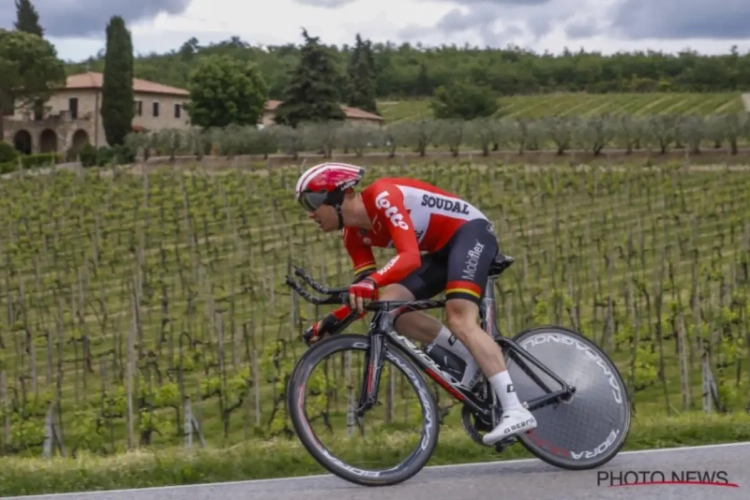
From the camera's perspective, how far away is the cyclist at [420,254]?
599 centimetres

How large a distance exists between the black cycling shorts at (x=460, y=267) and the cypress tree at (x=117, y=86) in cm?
7132

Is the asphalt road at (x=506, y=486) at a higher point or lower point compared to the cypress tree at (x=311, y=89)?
lower

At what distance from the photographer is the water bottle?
250 inches

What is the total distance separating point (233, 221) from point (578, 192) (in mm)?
10533

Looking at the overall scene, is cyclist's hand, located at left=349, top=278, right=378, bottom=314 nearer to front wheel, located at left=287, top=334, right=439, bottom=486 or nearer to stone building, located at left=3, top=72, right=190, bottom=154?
front wheel, located at left=287, top=334, right=439, bottom=486

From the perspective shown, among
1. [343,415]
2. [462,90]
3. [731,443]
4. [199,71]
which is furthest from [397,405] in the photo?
[462,90]

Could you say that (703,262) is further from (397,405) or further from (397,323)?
(397,323)

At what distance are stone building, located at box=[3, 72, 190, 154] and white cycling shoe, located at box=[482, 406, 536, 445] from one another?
78.9 m

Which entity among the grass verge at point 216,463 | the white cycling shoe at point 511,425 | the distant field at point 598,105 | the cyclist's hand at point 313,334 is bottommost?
the grass verge at point 216,463

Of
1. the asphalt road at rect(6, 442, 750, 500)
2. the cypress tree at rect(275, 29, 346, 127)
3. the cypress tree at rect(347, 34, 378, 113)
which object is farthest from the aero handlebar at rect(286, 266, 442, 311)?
the cypress tree at rect(347, 34, 378, 113)

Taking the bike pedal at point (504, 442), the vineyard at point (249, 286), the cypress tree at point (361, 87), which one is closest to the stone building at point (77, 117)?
the cypress tree at point (361, 87)

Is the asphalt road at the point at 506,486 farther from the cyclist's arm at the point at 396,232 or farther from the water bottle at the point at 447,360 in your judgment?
the cyclist's arm at the point at 396,232

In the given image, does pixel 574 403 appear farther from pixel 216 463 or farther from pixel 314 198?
pixel 216 463

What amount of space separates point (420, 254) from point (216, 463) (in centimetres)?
170
